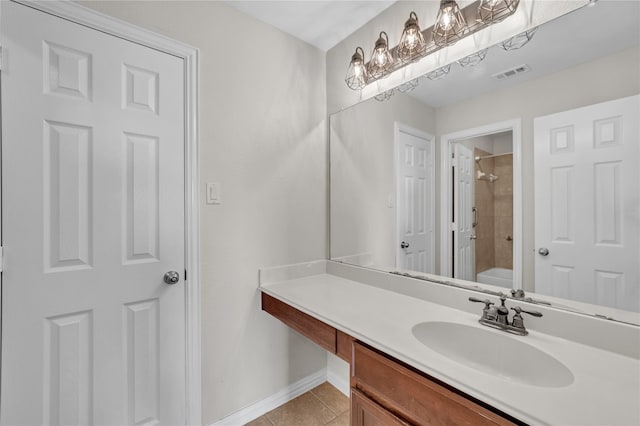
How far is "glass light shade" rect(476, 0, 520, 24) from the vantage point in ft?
3.62

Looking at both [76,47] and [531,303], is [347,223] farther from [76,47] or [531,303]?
[76,47]

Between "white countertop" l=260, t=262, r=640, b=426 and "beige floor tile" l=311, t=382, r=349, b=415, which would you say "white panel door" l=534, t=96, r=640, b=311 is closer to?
"white countertop" l=260, t=262, r=640, b=426

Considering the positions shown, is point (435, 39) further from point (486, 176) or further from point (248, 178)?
point (248, 178)

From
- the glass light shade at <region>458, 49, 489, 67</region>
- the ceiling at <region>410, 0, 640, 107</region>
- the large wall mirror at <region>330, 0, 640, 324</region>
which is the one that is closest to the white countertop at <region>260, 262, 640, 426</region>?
the large wall mirror at <region>330, 0, 640, 324</region>

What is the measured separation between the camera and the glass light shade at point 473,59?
122 centimetres

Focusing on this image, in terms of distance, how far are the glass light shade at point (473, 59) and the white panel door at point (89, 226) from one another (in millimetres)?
1345

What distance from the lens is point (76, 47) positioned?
1171mm

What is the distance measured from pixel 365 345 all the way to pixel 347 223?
0.95m

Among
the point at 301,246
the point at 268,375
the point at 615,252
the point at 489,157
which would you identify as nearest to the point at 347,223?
the point at 301,246

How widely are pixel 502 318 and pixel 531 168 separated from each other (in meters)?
0.59

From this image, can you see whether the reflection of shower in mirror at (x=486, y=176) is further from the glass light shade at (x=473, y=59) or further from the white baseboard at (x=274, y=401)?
the white baseboard at (x=274, y=401)

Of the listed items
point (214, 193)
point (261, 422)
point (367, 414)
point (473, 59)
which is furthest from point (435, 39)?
point (261, 422)

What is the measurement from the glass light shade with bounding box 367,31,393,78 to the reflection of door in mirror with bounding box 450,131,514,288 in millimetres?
591

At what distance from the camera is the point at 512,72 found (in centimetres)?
116
